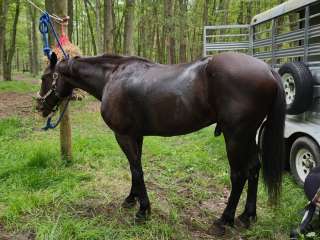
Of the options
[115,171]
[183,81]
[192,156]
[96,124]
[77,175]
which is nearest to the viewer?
[183,81]

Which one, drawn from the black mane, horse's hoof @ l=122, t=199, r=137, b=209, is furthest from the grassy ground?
the black mane

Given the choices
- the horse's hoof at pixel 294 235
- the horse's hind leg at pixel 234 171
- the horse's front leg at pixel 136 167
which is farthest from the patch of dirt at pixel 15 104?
the horse's hoof at pixel 294 235

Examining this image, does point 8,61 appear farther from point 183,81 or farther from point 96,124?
point 183,81

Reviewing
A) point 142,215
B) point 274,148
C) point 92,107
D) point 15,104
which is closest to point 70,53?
point 142,215

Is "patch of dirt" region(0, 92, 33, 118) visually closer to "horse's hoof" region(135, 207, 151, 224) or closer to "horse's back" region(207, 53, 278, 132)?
"horse's hoof" region(135, 207, 151, 224)

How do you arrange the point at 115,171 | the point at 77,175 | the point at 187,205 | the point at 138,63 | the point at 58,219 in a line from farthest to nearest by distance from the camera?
the point at 115,171 → the point at 77,175 → the point at 187,205 → the point at 138,63 → the point at 58,219

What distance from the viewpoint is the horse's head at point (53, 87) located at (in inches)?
174

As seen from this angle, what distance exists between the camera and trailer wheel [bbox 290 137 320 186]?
14.9 feet

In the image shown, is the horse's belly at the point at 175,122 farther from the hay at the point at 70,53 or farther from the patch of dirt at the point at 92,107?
the patch of dirt at the point at 92,107

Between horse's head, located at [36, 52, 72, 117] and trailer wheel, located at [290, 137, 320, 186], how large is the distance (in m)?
3.26

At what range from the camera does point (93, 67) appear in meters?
4.30

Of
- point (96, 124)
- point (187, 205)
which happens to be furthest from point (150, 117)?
point (96, 124)

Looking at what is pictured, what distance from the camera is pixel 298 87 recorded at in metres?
4.68

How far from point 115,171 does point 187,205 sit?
5.03ft
